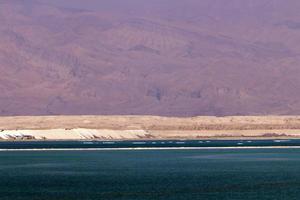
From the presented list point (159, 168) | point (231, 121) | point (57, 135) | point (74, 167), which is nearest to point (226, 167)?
point (159, 168)

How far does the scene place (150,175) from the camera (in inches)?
2832

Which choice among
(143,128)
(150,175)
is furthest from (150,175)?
(143,128)

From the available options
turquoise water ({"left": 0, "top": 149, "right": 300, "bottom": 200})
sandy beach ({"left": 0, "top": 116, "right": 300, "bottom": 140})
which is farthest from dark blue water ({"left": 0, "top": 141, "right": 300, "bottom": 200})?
sandy beach ({"left": 0, "top": 116, "right": 300, "bottom": 140})

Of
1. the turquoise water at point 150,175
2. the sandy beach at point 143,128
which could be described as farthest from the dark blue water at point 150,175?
the sandy beach at point 143,128

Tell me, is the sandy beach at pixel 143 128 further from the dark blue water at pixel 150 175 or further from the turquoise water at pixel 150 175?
the turquoise water at pixel 150 175

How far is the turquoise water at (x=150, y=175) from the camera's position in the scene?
5928cm

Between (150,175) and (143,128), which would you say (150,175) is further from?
(143,128)

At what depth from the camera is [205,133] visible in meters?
158

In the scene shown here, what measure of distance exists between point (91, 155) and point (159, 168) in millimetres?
22168

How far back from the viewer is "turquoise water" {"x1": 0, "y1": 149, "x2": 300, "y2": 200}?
2334 inches

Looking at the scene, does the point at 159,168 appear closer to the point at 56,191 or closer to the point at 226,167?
the point at 226,167

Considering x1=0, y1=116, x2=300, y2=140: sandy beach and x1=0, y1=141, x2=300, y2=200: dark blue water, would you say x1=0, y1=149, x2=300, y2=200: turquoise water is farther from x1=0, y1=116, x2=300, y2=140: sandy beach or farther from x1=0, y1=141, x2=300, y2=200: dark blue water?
x1=0, y1=116, x2=300, y2=140: sandy beach

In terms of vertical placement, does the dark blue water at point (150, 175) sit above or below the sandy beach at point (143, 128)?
below

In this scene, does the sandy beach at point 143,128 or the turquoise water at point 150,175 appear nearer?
the turquoise water at point 150,175
